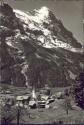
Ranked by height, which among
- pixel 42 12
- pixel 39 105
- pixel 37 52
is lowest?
pixel 39 105

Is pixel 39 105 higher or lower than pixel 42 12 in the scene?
lower

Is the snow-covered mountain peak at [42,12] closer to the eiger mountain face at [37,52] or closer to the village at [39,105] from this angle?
the eiger mountain face at [37,52]

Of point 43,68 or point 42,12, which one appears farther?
point 43,68

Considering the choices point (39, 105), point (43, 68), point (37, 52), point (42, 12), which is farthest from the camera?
point (37, 52)

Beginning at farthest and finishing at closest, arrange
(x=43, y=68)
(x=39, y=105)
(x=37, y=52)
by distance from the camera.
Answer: (x=37, y=52)
(x=43, y=68)
(x=39, y=105)

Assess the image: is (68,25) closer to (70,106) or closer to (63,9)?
(63,9)

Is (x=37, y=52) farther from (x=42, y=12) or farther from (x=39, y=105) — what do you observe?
(x=39, y=105)

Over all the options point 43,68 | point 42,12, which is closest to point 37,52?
point 43,68

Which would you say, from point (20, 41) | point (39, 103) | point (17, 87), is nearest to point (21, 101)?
point (39, 103)
